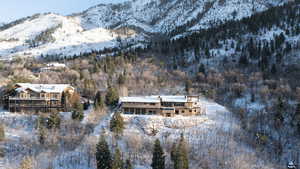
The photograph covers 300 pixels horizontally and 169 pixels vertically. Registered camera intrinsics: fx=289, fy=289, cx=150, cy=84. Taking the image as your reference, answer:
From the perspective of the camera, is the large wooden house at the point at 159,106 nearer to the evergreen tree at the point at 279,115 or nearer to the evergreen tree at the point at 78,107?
the evergreen tree at the point at 78,107

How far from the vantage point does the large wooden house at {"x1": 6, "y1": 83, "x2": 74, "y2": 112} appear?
53062 millimetres

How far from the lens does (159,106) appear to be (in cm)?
5209

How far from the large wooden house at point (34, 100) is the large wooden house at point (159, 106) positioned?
1235 cm

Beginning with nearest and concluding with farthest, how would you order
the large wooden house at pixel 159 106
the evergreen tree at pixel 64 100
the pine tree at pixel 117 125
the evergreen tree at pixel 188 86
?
the pine tree at pixel 117 125
the large wooden house at pixel 159 106
the evergreen tree at pixel 64 100
the evergreen tree at pixel 188 86

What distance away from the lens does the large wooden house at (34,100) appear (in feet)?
174

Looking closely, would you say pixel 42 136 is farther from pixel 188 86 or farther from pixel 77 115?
pixel 188 86

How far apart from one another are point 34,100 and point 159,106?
23147 mm

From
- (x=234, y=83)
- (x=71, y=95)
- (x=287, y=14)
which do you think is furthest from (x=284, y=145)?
(x=287, y=14)

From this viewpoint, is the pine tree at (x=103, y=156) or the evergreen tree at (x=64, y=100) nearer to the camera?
the pine tree at (x=103, y=156)

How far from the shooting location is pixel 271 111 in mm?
55188

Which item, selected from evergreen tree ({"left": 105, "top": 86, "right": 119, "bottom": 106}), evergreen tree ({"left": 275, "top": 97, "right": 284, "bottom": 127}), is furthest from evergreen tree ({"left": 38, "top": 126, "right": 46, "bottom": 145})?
evergreen tree ({"left": 275, "top": 97, "right": 284, "bottom": 127})

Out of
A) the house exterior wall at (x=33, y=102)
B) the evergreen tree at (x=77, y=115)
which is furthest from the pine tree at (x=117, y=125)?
the house exterior wall at (x=33, y=102)

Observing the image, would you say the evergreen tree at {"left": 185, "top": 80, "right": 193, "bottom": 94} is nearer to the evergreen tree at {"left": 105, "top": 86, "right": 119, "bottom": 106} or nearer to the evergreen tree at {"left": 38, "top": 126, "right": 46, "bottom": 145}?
the evergreen tree at {"left": 105, "top": 86, "right": 119, "bottom": 106}

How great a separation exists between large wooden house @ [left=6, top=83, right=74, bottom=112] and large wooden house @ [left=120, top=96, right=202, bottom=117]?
1235 cm
